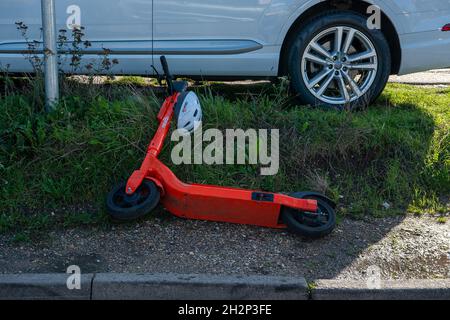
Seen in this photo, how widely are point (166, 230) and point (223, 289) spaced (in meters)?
0.85

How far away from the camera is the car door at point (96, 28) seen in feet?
18.0

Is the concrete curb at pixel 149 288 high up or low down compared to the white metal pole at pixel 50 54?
down

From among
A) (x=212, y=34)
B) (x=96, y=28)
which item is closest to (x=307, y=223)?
(x=212, y=34)

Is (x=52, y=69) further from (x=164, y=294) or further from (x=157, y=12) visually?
(x=164, y=294)

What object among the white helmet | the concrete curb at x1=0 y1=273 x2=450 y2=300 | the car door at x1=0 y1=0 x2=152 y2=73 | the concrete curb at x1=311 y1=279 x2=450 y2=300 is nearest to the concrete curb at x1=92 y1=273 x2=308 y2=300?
the concrete curb at x1=0 y1=273 x2=450 y2=300

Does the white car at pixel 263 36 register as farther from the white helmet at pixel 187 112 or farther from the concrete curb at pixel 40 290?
the concrete curb at pixel 40 290

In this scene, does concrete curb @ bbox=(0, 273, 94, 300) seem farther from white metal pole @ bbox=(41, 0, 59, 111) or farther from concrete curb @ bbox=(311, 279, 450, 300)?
white metal pole @ bbox=(41, 0, 59, 111)

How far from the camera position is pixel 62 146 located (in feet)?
15.4

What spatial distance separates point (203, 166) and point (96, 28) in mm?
1797

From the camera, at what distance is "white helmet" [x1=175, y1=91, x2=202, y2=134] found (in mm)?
4336

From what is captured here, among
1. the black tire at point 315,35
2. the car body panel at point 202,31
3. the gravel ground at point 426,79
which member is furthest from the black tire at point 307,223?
the gravel ground at point 426,79

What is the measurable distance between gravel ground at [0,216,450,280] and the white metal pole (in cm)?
126

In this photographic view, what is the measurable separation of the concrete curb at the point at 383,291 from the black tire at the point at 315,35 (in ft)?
7.05

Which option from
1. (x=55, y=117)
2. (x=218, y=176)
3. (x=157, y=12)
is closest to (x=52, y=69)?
(x=55, y=117)
